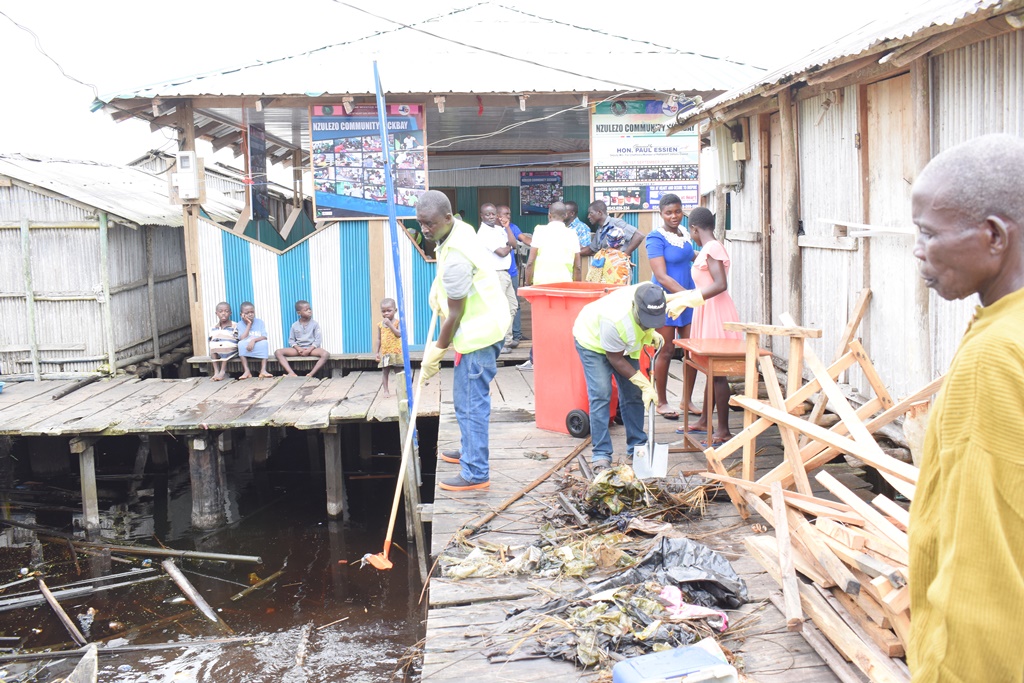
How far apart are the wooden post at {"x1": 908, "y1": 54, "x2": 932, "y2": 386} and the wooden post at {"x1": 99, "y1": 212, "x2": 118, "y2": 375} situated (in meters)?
9.59

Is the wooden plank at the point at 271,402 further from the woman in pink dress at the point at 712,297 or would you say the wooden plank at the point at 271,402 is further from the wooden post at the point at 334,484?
the woman in pink dress at the point at 712,297

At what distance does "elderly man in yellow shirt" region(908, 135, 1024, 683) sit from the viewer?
1.53m

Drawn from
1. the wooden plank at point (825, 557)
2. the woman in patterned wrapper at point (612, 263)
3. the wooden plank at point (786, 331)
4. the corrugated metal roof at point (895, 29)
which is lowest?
the wooden plank at point (825, 557)

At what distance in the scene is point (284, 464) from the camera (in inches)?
515

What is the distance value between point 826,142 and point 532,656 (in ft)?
16.6

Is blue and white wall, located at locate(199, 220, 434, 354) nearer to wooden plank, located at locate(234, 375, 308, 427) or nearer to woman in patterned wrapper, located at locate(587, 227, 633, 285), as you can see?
wooden plank, located at locate(234, 375, 308, 427)

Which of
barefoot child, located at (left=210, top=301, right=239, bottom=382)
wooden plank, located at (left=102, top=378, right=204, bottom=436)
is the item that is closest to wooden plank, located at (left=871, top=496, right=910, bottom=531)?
wooden plank, located at (left=102, top=378, right=204, bottom=436)

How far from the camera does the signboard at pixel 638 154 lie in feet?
36.9

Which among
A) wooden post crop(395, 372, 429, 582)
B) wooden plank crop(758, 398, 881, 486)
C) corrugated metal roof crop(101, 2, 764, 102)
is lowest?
wooden post crop(395, 372, 429, 582)

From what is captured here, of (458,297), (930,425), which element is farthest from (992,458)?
(458,297)

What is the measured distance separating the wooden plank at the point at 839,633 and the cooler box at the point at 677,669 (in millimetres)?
549

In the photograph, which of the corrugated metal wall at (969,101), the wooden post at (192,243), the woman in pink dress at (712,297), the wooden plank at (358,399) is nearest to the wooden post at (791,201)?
the woman in pink dress at (712,297)

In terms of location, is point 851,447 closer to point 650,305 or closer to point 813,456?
point 813,456

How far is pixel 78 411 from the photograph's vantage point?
10.1 meters
